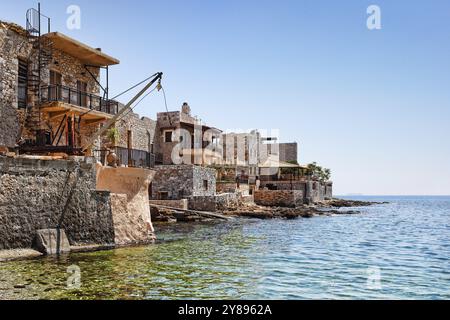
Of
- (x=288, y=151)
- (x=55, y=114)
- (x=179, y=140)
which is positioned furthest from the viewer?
(x=288, y=151)

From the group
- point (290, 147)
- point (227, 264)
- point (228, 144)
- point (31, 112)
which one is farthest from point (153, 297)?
point (290, 147)

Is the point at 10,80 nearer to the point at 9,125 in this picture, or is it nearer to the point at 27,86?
the point at 27,86

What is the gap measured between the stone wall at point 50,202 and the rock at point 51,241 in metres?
0.19

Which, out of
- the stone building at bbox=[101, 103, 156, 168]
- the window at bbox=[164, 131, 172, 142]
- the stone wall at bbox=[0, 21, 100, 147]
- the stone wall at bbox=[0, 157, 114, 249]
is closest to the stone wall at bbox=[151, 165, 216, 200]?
the stone building at bbox=[101, 103, 156, 168]

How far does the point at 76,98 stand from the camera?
24766mm

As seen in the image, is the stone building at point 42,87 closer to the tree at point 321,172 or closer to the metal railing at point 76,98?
the metal railing at point 76,98

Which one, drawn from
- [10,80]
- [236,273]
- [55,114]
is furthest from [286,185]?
[236,273]

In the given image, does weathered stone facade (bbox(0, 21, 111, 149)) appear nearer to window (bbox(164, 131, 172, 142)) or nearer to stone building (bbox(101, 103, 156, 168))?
stone building (bbox(101, 103, 156, 168))

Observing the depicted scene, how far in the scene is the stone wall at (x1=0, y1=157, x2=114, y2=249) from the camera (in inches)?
508

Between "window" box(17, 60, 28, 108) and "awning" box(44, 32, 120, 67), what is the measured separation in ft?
6.56

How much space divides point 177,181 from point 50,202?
22.0 m

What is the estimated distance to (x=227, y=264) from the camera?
43.8ft
